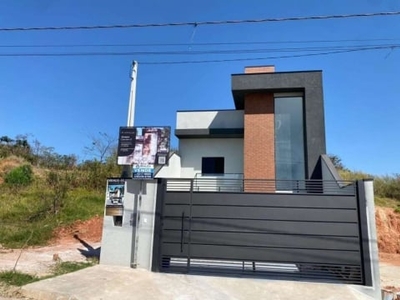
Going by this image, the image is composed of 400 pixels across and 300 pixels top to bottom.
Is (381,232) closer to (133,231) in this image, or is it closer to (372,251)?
(372,251)

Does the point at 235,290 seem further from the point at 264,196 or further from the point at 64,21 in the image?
the point at 64,21

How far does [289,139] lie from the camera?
42.8 ft

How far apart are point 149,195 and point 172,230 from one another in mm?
982

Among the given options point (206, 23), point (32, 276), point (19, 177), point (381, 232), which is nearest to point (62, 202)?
point (19, 177)

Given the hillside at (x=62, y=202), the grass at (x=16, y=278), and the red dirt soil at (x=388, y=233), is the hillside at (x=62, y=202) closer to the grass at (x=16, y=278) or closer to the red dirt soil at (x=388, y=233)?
the red dirt soil at (x=388, y=233)

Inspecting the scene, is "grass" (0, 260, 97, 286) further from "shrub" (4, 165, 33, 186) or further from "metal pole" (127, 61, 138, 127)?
"shrub" (4, 165, 33, 186)

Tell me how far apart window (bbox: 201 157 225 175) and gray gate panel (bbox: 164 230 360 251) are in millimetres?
8323

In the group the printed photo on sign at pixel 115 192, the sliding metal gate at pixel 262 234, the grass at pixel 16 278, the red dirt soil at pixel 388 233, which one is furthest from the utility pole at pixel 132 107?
the red dirt soil at pixel 388 233

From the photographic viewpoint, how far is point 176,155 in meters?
15.2

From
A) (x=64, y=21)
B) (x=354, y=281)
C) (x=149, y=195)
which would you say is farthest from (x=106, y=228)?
(x=354, y=281)

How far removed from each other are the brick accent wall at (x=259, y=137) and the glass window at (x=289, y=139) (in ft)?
0.82

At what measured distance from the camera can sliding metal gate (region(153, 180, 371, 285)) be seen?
6449 mm

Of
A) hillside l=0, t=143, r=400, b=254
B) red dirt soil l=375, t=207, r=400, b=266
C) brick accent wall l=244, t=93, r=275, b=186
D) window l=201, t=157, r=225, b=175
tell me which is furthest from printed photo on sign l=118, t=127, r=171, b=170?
red dirt soil l=375, t=207, r=400, b=266

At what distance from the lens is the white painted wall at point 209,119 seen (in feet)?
49.2
